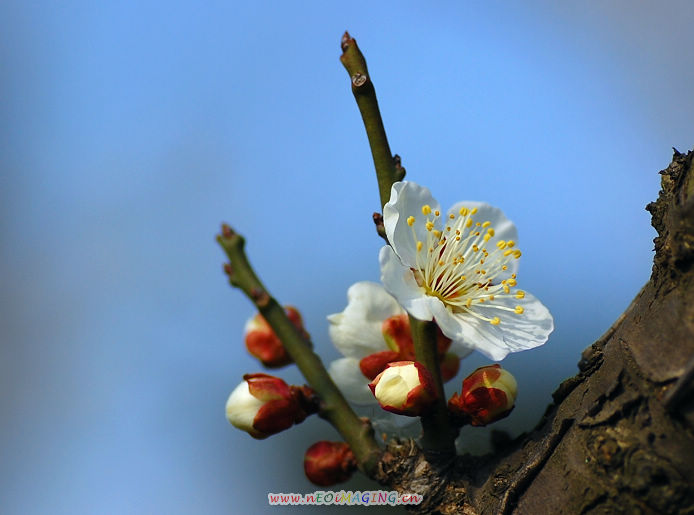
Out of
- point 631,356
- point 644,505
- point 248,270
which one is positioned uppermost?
point 248,270

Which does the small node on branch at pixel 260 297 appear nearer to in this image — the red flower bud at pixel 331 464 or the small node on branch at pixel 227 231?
the small node on branch at pixel 227 231

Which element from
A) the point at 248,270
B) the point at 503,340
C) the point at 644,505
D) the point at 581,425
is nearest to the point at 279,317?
the point at 248,270

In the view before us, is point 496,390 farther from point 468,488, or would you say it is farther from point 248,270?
point 248,270

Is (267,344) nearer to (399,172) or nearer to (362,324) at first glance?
(362,324)

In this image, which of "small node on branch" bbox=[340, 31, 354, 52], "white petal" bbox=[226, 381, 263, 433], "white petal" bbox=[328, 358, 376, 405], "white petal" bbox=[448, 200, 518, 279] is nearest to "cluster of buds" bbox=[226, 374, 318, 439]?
"white petal" bbox=[226, 381, 263, 433]

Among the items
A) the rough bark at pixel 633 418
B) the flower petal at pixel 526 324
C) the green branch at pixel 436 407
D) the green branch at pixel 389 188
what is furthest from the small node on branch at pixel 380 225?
the rough bark at pixel 633 418

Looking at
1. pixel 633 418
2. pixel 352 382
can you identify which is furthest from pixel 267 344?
pixel 633 418
